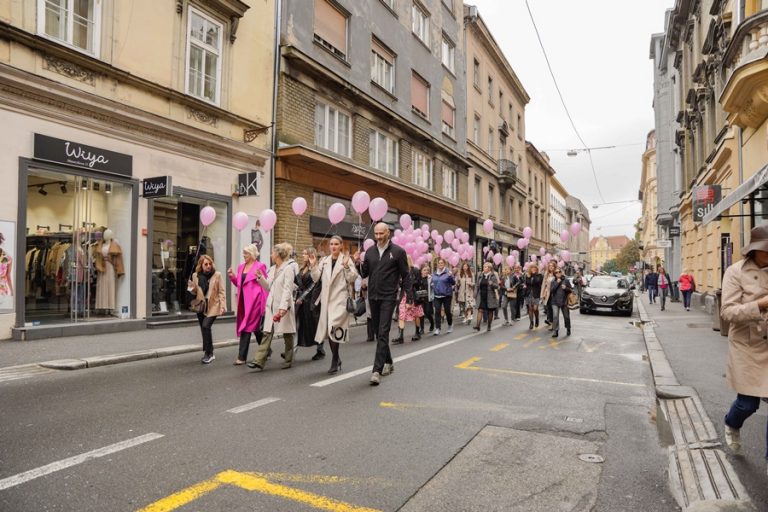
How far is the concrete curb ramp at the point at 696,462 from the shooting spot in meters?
3.01

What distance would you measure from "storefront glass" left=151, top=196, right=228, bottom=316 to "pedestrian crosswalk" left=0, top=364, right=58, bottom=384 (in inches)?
189

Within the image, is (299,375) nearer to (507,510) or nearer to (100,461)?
(100,461)

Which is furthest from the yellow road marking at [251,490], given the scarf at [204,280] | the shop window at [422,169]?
the shop window at [422,169]

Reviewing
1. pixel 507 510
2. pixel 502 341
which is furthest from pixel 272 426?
pixel 502 341

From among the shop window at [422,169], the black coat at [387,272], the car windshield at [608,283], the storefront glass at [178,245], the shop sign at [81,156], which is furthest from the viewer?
the shop window at [422,169]

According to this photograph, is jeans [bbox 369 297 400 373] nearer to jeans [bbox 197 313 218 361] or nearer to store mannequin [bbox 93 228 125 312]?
jeans [bbox 197 313 218 361]

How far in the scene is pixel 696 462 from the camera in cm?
362

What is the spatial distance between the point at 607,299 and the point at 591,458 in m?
15.8

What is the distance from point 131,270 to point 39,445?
7836 mm

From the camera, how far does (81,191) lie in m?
10.2

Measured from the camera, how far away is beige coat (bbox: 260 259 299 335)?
694 centimetres

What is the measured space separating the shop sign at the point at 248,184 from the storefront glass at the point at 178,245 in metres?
0.60

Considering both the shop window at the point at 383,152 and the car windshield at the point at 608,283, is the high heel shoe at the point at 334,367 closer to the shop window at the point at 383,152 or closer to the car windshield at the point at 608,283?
the shop window at the point at 383,152

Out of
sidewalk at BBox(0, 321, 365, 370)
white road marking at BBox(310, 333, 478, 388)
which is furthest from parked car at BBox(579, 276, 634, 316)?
sidewalk at BBox(0, 321, 365, 370)
